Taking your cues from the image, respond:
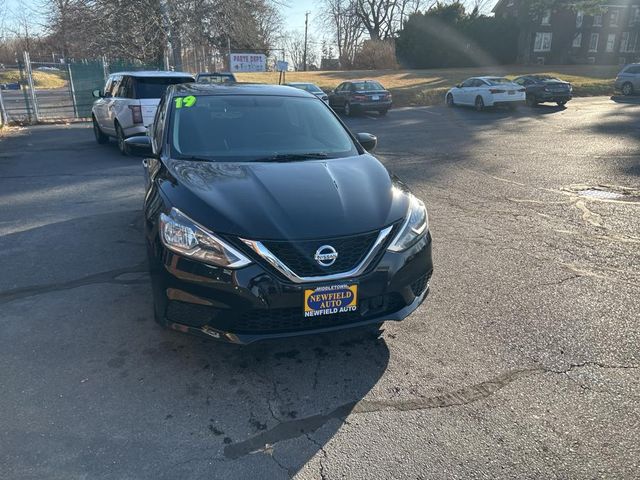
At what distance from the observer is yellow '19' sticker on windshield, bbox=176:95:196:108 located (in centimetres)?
465

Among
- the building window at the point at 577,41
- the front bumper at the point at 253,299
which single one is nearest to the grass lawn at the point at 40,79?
the front bumper at the point at 253,299

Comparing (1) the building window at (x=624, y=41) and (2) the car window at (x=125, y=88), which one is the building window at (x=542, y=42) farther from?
(2) the car window at (x=125, y=88)

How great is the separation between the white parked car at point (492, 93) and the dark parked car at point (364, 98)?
4.17 m

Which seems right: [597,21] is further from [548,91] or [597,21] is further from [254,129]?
[254,129]

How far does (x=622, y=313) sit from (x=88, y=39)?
90.4 feet

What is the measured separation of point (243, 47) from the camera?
121 feet

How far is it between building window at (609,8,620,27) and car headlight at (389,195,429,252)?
6250cm

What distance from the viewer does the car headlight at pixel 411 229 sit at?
3241 mm

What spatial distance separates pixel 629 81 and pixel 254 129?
2937cm

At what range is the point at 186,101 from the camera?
4.71 metres

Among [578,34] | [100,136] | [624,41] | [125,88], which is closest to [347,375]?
[125,88]

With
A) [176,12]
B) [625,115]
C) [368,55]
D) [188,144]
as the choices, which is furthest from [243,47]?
[188,144]

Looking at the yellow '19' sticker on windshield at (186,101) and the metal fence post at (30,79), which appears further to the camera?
the metal fence post at (30,79)

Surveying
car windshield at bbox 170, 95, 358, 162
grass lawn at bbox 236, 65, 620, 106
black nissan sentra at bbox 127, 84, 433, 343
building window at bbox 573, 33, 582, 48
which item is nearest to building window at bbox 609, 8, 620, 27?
building window at bbox 573, 33, 582, 48
